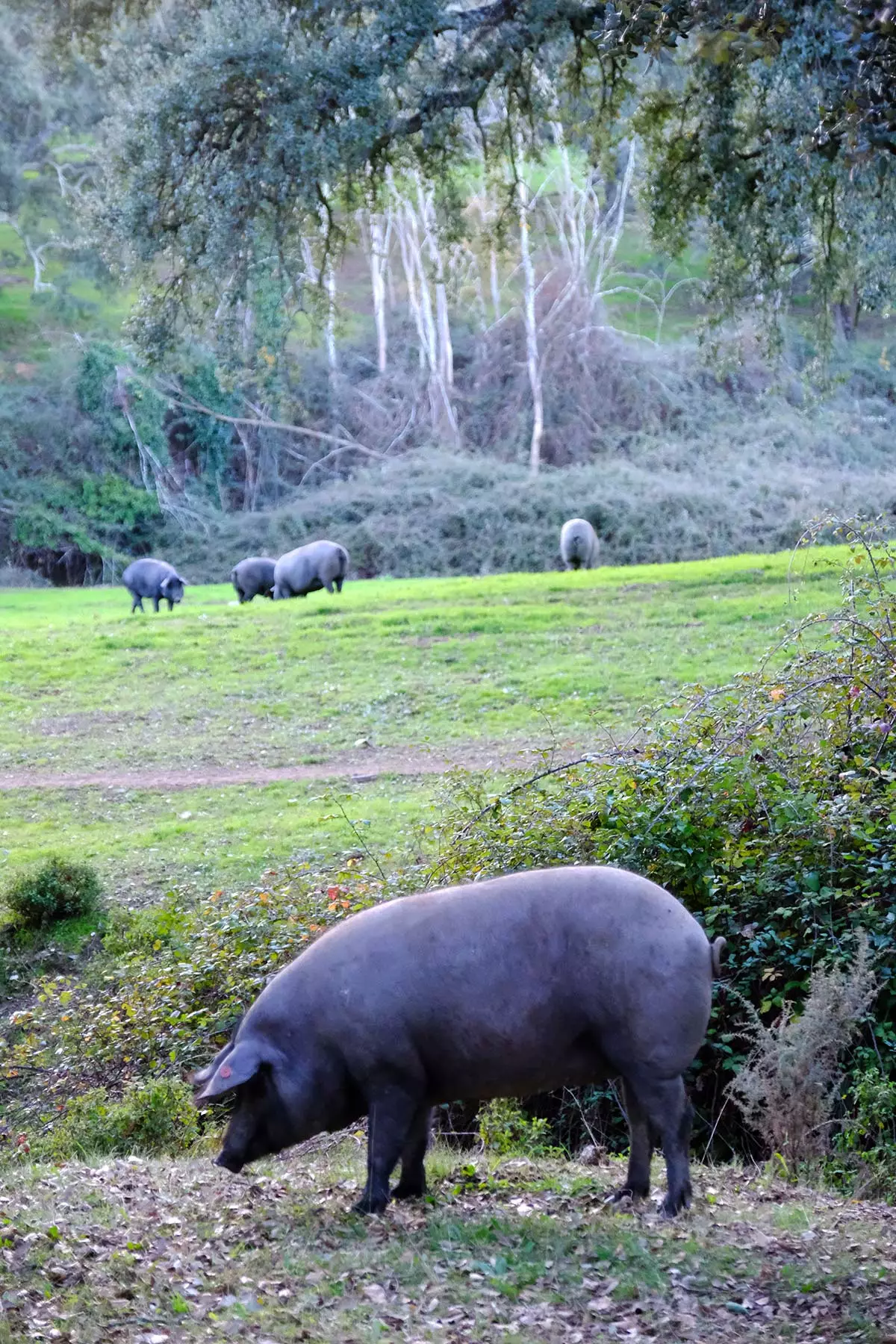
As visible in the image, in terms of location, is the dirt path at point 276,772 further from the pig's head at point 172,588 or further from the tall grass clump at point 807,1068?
the pig's head at point 172,588

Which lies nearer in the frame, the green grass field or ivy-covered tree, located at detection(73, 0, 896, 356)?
ivy-covered tree, located at detection(73, 0, 896, 356)

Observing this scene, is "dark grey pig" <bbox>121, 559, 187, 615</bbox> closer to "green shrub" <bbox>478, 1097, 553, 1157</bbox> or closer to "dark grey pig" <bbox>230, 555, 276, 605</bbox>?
"dark grey pig" <bbox>230, 555, 276, 605</bbox>

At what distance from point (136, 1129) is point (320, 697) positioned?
42.9 ft

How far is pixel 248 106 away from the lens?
13.2 m

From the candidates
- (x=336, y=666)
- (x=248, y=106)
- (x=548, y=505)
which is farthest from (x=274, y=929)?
(x=548, y=505)

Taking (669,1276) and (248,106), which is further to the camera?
(248,106)

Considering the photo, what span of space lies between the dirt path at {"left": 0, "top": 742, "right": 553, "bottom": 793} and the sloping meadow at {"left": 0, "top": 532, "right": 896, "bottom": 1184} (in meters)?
5.82

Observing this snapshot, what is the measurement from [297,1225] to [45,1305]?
3.91 feet

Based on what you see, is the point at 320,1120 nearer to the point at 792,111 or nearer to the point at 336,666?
the point at 792,111

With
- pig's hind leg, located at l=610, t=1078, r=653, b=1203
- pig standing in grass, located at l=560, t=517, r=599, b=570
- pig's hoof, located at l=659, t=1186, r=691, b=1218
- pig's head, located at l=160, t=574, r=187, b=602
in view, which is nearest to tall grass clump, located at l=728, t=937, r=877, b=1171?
pig's hind leg, located at l=610, t=1078, r=653, b=1203

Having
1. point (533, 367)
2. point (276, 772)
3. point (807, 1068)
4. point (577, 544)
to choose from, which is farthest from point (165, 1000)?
point (533, 367)

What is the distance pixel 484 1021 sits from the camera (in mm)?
6566

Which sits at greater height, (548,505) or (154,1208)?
(548,505)

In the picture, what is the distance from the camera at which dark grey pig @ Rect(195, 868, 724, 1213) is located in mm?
6488
